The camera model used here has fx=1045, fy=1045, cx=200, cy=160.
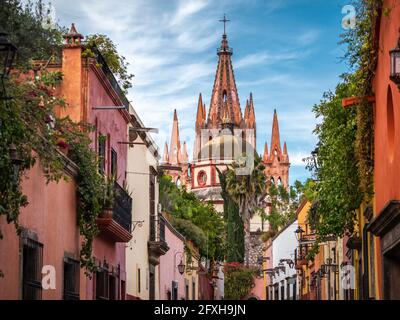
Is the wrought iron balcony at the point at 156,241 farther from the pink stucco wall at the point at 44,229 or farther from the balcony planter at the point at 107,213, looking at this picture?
the pink stucco wall at the point at 44,229

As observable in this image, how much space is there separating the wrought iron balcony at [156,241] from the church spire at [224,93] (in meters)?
111

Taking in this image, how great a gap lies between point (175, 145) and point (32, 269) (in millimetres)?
131774

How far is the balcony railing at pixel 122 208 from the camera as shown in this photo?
68.6 feet

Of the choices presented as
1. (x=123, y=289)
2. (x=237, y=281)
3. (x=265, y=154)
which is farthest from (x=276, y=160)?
(x=123, y=289)

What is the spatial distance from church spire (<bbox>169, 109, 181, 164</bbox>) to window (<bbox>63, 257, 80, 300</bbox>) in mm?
125777

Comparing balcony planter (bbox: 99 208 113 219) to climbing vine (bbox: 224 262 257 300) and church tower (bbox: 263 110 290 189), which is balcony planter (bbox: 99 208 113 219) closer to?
climbing vine (bbox: 224 262 257 300)

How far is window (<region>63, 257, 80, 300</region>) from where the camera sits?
1830 centimetres

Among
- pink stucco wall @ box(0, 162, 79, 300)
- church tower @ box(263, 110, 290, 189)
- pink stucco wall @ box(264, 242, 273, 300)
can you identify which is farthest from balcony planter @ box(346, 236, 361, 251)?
church tower @ box(263, 110, 290, 189)

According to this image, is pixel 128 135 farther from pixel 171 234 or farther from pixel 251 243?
pixel 251 243

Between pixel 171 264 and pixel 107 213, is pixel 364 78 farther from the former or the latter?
pixel 171 264

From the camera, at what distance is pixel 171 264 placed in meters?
37.0

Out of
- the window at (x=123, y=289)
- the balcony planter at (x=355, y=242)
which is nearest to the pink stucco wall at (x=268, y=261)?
the window at (x=123, y=289)
